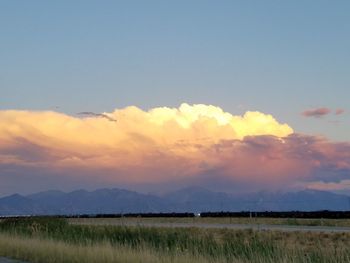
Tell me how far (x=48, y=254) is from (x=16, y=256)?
7.11 ft

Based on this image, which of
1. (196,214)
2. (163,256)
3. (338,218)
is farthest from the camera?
(196,214)

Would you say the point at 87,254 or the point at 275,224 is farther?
the point at 275,224

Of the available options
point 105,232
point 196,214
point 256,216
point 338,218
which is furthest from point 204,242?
point 196,214

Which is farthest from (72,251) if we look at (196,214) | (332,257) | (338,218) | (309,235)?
(196,214)

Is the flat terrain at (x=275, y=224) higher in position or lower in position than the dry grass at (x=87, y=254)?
higher

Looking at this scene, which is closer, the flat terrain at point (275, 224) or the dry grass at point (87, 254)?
the dry grass at point (87, 254)

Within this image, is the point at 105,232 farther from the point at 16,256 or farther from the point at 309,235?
the point at 309,235

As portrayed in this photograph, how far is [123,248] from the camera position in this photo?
2036 centimetres

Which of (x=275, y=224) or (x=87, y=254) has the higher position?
(x=275, y=224)

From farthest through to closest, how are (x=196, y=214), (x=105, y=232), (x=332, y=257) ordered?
1. (x=196, y=214)
2. (x=105, y=232)
3. (x=332, y=257)

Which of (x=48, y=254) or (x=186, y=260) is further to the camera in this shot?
(x=48, y=254)

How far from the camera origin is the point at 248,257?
17797mm

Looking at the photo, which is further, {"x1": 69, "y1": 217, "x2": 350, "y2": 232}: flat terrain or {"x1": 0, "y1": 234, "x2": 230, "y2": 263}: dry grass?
{"x1": 69, "y1": 217, "x2": 350, "y2": 232}: flat terrain

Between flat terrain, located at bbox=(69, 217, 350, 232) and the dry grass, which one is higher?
flat terrain, located at bbox=(69, 217, 350, 232)
